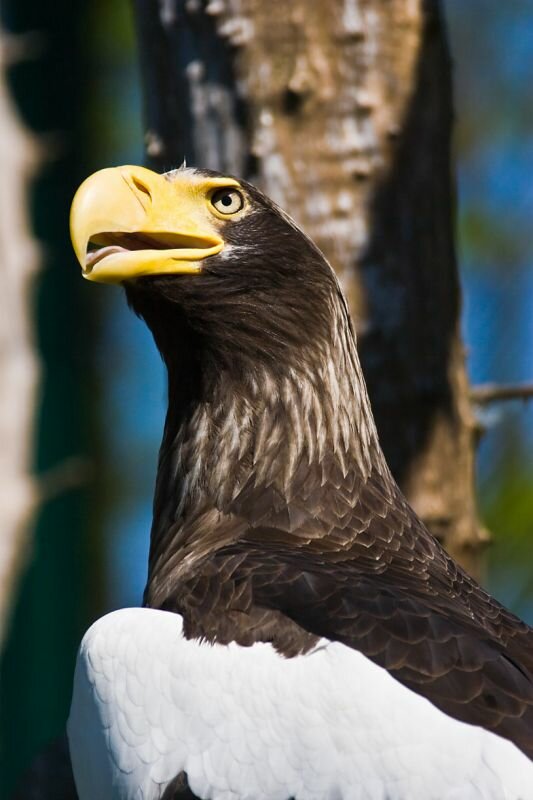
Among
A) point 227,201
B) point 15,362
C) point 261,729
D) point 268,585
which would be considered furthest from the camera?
point 15,362

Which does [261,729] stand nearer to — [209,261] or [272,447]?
[272,447]

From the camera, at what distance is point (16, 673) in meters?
7.60

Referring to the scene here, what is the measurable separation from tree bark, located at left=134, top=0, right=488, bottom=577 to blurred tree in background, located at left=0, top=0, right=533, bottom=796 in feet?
8.84

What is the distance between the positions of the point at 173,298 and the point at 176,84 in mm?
915

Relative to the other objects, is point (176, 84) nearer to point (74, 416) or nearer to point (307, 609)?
point (307, 609)

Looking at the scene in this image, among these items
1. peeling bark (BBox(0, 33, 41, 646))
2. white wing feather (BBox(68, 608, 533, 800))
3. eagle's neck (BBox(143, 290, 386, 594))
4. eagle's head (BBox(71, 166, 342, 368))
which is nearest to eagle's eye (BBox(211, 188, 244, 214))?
eagle's head (BBox(71, 166, 342, 368))

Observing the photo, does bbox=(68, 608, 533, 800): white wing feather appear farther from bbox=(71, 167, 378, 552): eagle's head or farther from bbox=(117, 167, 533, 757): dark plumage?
bbox=(71, 167, 378, 552): eagle's head

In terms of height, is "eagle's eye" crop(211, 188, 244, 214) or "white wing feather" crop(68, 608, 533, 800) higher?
"eagle's eye" crop(211, 188, 244, 214)

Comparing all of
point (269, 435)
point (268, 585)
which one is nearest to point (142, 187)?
point (269, 435)

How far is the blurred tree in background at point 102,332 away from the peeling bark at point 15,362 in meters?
0.76

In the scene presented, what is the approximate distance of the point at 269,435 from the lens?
3344 mm

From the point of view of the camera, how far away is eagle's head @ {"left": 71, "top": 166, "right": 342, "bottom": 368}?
3.09 metres

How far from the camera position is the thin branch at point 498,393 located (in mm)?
4059

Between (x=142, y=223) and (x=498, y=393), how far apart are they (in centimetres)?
146
